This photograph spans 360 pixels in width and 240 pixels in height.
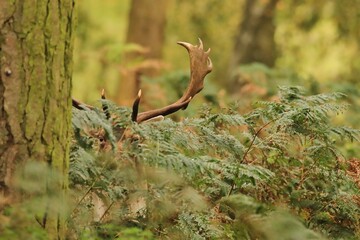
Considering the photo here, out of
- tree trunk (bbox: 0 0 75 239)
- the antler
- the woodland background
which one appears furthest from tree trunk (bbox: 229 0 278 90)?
tree trunk (bbox: 0 0 75 239)

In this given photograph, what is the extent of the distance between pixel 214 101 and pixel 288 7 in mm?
6308

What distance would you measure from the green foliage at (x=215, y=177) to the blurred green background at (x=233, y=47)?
15.0 ft

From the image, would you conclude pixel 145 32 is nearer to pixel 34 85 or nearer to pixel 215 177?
pixel 215 177

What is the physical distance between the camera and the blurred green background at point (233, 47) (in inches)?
464

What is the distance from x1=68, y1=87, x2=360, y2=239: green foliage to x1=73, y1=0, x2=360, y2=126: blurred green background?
4584 millimetres

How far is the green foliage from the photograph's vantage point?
4395mm

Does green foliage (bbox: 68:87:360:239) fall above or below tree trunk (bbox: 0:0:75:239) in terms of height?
below

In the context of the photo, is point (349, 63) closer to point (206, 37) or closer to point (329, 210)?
point (206, 37)

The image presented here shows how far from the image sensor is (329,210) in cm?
507

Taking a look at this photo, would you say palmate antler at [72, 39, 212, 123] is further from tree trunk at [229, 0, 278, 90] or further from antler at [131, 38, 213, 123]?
tree trunk at [229, 0, 278, 90]

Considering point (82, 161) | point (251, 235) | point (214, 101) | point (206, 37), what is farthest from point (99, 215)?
point (206, 37)

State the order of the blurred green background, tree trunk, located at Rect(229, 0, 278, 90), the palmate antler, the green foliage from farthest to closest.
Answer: tree trunk, located at Rect(229, 0, 278, 90) → the blurred green background → the palmate antler → the green foliage

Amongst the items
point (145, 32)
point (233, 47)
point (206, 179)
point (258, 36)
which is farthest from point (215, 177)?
point (233, 47)

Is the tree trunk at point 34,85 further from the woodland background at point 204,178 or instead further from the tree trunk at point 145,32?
the tree trunk at point 145,32
